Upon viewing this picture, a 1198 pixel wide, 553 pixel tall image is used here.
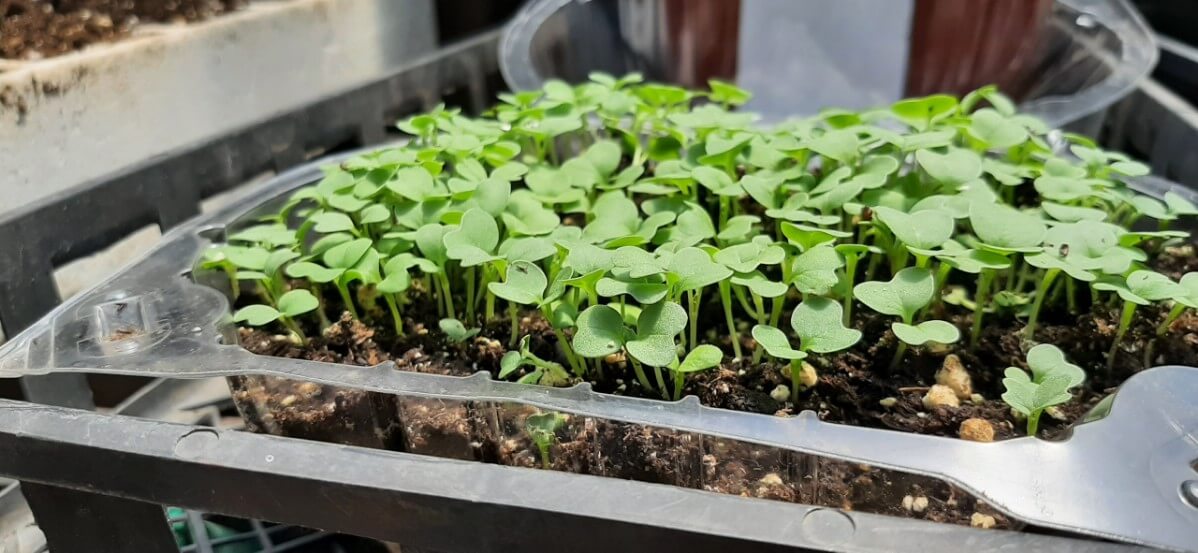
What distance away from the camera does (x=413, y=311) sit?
26.5 inches

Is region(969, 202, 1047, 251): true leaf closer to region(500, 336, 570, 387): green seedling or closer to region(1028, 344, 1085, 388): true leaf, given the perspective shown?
region(1028, 344, 1085, 388): true leaf

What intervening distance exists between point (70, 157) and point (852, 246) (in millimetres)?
802

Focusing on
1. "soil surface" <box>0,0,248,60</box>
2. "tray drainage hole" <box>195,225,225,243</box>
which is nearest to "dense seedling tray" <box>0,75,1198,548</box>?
"tray drainage hole" <box>195,225,225,243</box>

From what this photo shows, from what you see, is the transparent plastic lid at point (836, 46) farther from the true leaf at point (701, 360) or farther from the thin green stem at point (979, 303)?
the true leaf at point (701, 360)

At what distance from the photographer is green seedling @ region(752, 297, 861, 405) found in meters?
0.47

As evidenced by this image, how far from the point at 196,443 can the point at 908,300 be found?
17.1 inches

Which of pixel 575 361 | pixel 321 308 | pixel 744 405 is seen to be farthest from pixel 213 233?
pixel 744 405

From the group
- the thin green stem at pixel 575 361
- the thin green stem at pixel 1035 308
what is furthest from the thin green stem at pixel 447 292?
the thin green stem at pixel 1035 308

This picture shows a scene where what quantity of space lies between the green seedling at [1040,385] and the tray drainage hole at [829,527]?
0.17 meters

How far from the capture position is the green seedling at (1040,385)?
446 mm

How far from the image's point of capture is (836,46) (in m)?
1.14

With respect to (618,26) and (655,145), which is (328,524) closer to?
(655,145)

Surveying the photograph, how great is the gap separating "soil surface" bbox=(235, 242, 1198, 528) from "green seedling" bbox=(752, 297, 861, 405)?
0.18ft

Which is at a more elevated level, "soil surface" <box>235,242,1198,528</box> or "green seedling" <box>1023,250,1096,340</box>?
"green seedling" <box>1023,250,1096,340</box>
